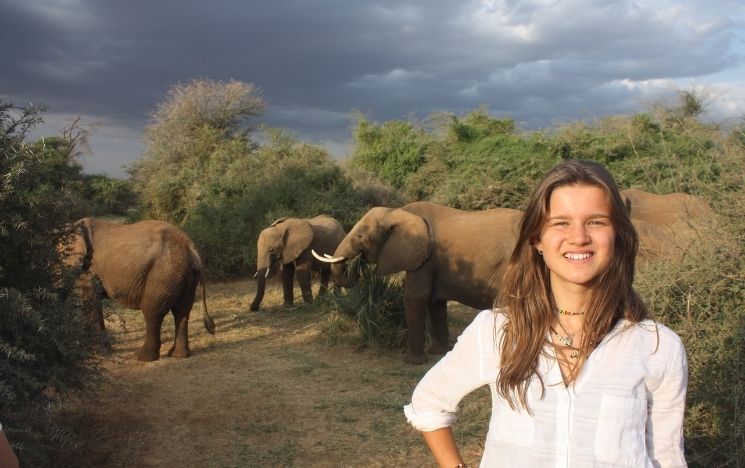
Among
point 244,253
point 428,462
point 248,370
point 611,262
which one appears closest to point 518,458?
point 611,262

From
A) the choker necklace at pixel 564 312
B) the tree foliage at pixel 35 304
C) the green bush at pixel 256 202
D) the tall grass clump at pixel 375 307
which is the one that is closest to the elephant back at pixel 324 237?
the green bush at pixel 256 202

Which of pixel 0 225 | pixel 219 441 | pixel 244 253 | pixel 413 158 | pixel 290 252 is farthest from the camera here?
pixel 413 158

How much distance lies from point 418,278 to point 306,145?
1381cm

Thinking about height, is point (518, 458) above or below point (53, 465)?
above

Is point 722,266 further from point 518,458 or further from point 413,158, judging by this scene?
point 413,158

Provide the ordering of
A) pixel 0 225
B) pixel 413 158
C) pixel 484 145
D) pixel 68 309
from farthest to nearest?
pixel 413 158
pixel 484 145
pixel 68 309
pixel 0 225

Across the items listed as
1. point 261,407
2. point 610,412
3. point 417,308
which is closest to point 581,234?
point 610,412

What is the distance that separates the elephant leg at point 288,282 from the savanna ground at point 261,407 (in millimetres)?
2532

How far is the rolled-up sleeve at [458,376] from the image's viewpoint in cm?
201

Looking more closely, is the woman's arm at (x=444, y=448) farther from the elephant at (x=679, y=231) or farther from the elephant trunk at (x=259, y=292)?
the elephant trunk at (x=259, y=292)

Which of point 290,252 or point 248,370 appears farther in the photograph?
point 290,252

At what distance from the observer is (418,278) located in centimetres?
820

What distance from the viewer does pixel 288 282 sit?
12.6m

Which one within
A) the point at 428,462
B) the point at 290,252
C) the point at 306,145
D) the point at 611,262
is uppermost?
the point at 306,145
